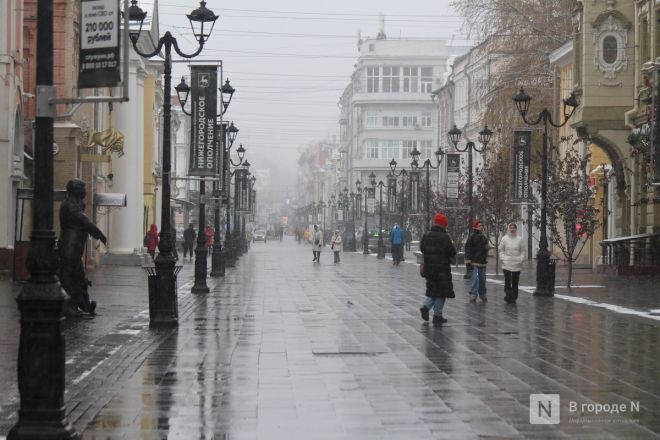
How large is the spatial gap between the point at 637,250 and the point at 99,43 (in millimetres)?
31939

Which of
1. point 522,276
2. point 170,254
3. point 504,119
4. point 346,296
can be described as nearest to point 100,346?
point 170,254

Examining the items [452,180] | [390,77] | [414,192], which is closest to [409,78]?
[390,77]

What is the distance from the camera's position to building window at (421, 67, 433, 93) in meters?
149

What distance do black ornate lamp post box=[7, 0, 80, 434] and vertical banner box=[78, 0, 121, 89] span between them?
3.51ft

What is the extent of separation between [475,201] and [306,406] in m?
38.3

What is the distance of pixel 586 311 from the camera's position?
23984 millimetres

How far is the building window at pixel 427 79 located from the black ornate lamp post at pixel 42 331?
142187 mm

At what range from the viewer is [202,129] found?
3111 centimetres

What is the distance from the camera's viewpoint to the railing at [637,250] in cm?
3869

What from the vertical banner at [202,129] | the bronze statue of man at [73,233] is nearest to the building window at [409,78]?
the vertical banner at [202,129]

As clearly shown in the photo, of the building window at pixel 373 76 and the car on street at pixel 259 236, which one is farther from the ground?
the building window at pixel 373 76

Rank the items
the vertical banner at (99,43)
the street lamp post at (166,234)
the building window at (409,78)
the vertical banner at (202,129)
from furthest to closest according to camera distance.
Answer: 1. the building window at (409,78)
2. the vertical banner at (202,129)
3. the street lamp post at (166,234)
4. the vertical banner at (99,43)
